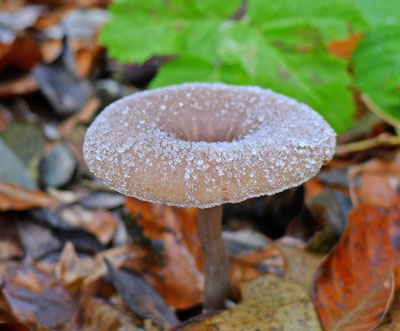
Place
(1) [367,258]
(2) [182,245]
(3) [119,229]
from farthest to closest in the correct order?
(3) [119,229] → (2) [182,245] → (1) [367,258]

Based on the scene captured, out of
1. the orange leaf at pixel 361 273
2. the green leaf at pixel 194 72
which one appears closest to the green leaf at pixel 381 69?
the green leaf at pixel 194 72

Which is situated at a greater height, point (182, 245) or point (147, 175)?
point (147, 175)

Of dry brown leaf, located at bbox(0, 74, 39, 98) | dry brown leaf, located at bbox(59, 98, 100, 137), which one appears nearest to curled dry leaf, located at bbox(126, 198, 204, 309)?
dry brown leaf, located at bbox(59, 98, 100, 137)

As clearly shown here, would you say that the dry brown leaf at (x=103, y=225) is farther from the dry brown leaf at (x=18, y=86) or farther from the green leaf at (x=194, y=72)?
the dry brown leaf at (x=18, y=86)

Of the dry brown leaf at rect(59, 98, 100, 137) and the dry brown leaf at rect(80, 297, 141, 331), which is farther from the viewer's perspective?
the dry brown leaf at rect(59, 98, 100, 137)

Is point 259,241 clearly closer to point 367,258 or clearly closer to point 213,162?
point 367,258

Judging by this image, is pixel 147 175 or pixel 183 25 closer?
pixel 147 175

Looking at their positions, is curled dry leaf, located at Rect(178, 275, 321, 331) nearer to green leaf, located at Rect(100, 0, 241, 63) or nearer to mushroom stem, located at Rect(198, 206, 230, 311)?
mushroom stem, located at Rect(198, 206, 230, 311)

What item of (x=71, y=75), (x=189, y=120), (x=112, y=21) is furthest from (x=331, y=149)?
(x=71, y=75)
